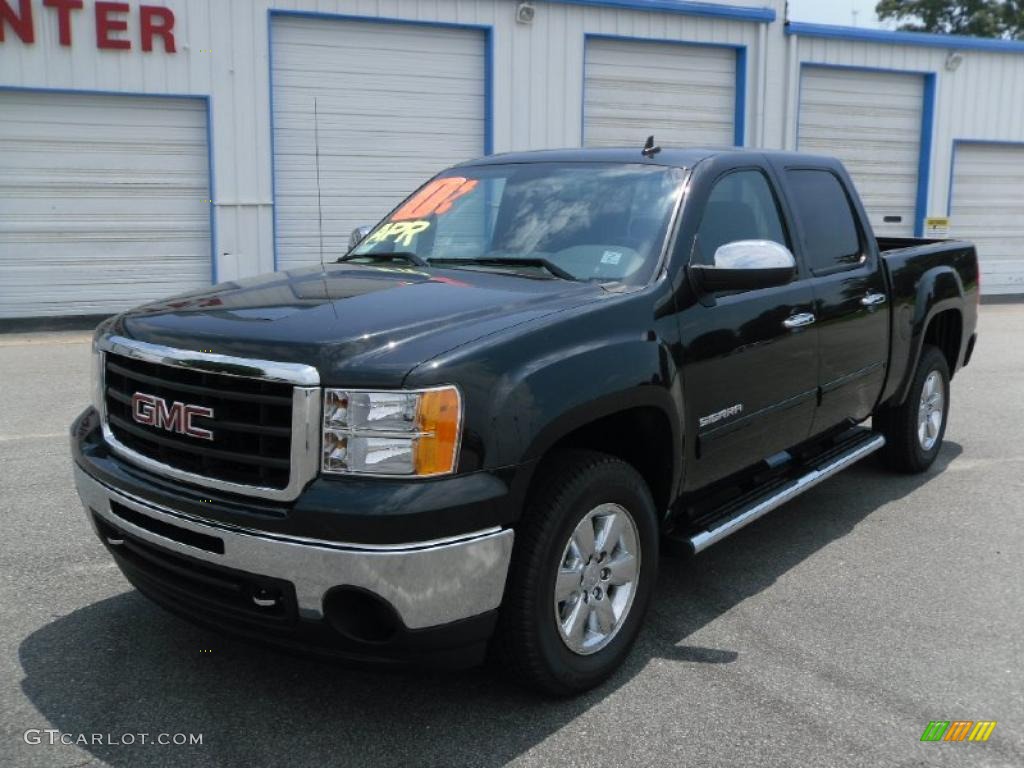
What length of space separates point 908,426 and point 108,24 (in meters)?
12.2

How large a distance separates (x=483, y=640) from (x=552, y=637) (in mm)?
265

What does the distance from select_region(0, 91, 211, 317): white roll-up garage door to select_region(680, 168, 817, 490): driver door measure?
11.6 metres

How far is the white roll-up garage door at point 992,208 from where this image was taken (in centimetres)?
2022

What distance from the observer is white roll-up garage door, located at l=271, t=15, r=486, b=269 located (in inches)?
588

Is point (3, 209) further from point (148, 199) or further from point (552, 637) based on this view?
point (552, 637)

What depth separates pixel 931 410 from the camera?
20.5ft

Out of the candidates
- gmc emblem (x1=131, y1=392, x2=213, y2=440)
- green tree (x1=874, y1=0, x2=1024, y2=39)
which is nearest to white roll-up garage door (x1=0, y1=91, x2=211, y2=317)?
gmc emblem (x1=131, y1=392, x2=213, y2=440)

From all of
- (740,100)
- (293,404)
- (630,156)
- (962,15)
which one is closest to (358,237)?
(630,156)

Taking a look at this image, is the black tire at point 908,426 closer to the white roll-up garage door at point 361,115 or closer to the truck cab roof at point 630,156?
the truck cab roof at point 630,156

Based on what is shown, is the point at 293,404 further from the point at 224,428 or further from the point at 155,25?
the point at 155,25

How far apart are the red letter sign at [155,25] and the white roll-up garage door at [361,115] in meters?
1.43

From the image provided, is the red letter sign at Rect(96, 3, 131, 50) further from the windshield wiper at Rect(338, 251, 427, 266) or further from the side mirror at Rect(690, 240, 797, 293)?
the side mirror at Rect(690, 240, 797, 293)

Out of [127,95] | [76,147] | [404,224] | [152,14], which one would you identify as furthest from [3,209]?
[404,224]

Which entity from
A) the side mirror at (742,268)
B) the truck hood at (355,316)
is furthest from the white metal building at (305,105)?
the side mirror at (742,268)
